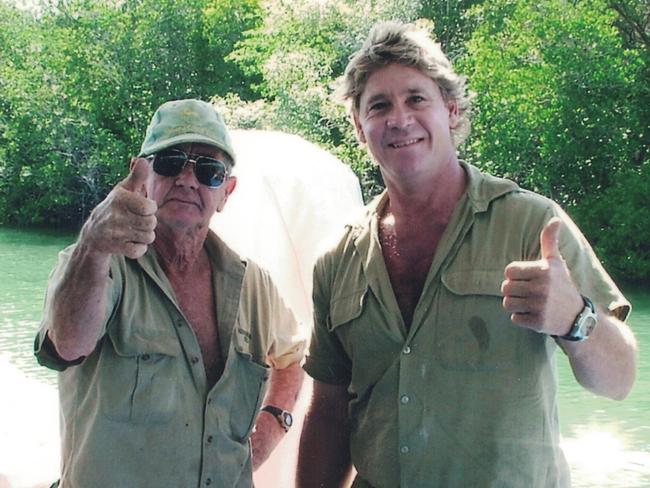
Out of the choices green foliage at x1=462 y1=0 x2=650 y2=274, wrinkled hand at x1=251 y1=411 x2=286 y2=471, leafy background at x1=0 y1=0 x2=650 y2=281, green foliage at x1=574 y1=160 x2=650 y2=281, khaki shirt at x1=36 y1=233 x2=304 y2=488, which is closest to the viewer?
khaki shirt at x1=36 y1=233 x2=304 y2=488

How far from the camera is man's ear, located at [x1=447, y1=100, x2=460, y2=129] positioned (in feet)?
6.39

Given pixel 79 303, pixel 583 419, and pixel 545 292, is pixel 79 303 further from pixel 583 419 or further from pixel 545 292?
pixel 583 419

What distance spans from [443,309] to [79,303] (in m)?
0.70

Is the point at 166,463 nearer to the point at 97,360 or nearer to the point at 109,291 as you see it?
the point at 97,360

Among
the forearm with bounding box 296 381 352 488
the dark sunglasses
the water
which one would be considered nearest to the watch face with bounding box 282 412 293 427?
the forearm with bounding box 296 381 352 488

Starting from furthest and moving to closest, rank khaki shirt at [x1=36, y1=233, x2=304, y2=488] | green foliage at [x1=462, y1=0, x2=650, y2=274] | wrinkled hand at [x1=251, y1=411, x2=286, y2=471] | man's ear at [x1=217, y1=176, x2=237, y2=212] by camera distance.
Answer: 1. green foliage at [x1=462, y1=0, x2=650, y2=274]
2. wrinkled hand at [x1=251, y1=411, x2=286, y2=471]
3. man's ear at [x1=217, y1=176, x2=237, y2=212]
4. khaki shirt at [x1=36, y1=233, x2=304, y2=488]

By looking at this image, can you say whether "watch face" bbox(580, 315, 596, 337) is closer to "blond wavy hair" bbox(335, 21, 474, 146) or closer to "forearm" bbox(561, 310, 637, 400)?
"forearm" bbox(561, 310, 637, 400)

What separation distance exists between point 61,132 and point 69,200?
5.49 feet

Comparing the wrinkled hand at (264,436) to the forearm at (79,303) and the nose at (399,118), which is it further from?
the nose at (399,118)

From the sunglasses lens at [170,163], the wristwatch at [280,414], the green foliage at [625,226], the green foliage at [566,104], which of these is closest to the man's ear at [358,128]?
the sunglasses lens at [170,163]

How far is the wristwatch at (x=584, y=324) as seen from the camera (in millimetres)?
1515

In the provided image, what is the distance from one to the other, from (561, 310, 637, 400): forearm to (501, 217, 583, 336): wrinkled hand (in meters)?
0.10

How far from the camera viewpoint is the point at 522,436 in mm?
1672

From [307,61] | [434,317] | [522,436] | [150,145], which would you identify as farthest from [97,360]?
[307,61]
